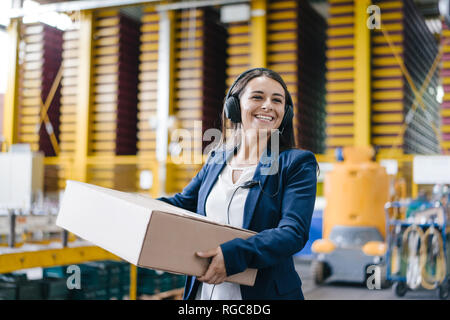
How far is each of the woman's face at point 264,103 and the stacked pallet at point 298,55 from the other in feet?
18.2

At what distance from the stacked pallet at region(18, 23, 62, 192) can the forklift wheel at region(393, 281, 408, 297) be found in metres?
5.53

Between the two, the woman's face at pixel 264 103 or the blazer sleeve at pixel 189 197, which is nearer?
the woman's face at pixel 264 103

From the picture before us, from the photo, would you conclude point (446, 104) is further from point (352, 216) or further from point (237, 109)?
point (237, 109)

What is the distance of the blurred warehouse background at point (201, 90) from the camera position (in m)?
6.70

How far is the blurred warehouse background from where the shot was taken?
6.70m

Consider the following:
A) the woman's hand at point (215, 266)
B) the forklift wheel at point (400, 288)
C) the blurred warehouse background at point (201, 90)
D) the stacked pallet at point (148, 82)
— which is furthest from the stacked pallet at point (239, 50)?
the woman's hand at point (215, 266)

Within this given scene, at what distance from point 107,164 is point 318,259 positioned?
12.1 feet

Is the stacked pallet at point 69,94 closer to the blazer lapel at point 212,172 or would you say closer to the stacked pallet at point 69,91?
the stacked pallet at point 69,91

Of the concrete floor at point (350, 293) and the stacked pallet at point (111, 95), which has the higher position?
the stacked pallet at point (111, 95)

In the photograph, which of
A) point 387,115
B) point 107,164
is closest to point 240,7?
point 387,115

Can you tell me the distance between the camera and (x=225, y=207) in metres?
1.57

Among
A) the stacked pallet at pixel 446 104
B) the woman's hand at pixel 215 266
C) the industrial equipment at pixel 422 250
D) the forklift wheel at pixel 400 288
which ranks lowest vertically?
the forklift wheel at pixel 400 288

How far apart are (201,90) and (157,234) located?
6595 mm

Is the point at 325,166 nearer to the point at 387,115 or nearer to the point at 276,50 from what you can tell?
the point at 387,115
